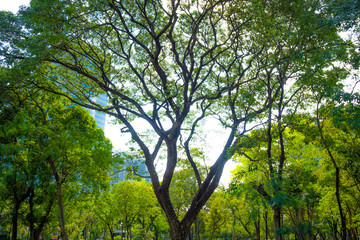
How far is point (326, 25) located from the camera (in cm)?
671

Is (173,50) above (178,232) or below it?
above

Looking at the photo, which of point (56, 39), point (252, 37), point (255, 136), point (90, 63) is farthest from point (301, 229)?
point (56, 39)

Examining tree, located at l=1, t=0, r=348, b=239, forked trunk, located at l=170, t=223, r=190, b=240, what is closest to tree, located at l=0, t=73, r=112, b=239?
tree, located at l=1, t=0, r=348, b=239

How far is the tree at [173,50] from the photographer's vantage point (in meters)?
7.70

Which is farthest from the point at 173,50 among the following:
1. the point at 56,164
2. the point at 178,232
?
the point at 56,164

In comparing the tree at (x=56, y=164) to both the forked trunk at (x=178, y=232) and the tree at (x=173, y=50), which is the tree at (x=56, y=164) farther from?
the forked trunk at (x=178, y=232)

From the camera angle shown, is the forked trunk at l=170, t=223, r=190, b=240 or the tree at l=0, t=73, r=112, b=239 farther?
the tree at l=0, t=73, r=112, b=239

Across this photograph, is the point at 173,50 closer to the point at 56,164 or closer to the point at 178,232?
the point at 178,232

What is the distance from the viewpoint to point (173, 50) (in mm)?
9359

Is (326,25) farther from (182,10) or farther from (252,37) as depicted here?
(182,10)

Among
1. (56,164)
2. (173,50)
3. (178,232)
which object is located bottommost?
(178,232)

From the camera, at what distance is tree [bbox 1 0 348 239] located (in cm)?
770

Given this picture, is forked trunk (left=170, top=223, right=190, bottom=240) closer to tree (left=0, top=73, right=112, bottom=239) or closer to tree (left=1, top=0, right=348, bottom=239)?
tree (left=1, top=0, right=348, bottom=239)

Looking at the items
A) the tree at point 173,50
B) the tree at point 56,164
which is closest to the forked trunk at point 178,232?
the tree at point 173,50
